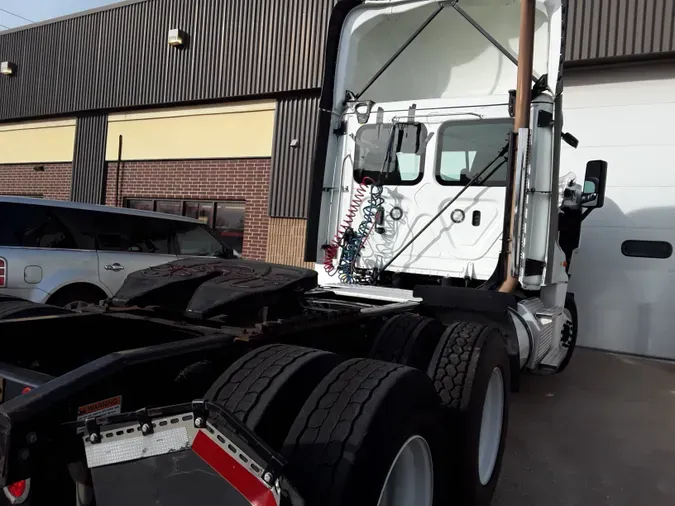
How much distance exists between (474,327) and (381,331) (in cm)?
58

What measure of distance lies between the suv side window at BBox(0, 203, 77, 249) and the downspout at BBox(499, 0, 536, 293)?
15.8 feet

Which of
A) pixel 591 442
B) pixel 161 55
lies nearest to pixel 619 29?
pixel 591 442

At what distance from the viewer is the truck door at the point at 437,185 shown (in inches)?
195

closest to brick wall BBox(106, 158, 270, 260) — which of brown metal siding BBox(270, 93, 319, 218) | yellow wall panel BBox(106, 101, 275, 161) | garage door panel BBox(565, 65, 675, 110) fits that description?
yellow wall panel BBox(106, 101, 275, 161)

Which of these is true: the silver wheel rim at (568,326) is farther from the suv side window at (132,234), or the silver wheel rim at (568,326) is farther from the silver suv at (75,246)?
the suv side window at (132,234)

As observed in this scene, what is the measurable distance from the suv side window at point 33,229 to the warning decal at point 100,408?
467cm

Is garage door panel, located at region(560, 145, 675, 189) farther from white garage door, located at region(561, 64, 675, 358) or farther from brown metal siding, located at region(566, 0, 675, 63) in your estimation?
brown metal siding, located at region(566, 0, 675, 63)

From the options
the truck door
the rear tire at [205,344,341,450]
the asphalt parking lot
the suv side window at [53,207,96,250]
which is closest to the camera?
the rear tire at [205,344,341,450]

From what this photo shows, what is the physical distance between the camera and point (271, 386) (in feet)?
6.79

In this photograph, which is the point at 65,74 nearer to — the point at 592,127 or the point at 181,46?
the point at 181,46

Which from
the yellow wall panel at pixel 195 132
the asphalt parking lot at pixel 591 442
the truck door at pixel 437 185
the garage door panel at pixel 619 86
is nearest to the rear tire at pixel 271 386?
the asphalt parking lot at pixel 591 442

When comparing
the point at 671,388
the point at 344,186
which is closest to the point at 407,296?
the point at 344,186

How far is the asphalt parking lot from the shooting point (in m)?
3.78

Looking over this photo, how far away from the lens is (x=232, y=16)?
11883 millimetres
